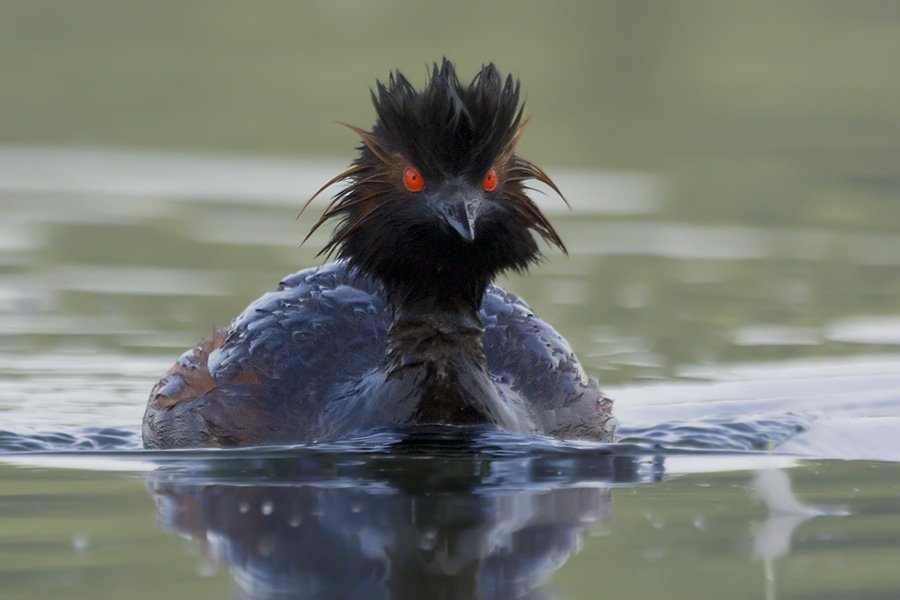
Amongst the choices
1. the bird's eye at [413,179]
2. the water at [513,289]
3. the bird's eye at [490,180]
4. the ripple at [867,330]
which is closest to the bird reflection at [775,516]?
the water at [513,289]

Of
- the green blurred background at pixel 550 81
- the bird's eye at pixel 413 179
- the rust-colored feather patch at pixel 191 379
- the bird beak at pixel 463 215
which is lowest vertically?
the rust-colored feather patch at pixel 191 379

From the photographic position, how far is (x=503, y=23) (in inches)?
1219

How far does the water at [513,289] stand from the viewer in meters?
8.29

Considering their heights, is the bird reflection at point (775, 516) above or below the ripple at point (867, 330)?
below

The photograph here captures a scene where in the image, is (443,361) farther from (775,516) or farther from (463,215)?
(775,516)

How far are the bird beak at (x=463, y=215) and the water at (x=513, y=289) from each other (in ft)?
3.98

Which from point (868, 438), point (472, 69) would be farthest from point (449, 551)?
point (472, 69)

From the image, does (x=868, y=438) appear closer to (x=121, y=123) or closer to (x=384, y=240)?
(x=384, y=240)

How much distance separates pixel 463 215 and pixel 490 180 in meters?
0.49

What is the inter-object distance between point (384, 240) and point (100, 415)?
10.9 feet

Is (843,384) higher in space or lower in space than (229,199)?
lower

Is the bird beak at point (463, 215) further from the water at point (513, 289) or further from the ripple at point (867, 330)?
the ripple at point (867, 330)

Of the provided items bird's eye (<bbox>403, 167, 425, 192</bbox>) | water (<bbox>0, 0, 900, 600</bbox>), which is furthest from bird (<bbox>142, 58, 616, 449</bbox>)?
water (<bbox>0, 0, 900, 600</bbox>)

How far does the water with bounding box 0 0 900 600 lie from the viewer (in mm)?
8289
